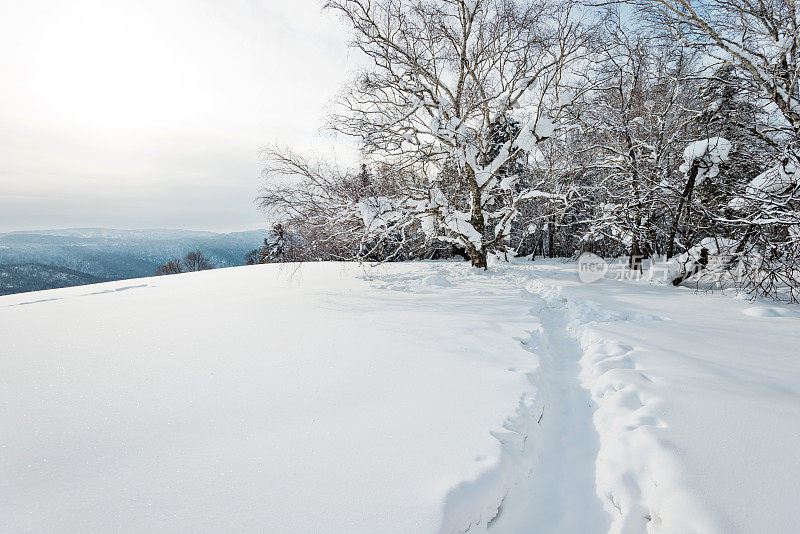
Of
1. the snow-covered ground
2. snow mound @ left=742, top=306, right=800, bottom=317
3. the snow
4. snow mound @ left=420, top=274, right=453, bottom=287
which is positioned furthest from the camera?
snow mound @ left=420, top=274, right=453, bottom=287

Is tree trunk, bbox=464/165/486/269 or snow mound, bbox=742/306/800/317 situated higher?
tree trunk, bbox=464/165/486/269

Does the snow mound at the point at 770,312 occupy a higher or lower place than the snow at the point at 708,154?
lower

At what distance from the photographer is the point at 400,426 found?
86.4 inches

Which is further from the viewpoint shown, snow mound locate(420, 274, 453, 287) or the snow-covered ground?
snow mound locate(420, 274, 453, 287)

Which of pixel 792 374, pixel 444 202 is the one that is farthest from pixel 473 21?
pixel 792 374

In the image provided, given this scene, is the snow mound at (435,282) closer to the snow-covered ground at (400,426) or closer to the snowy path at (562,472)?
the snow-covered ground at (400,426)

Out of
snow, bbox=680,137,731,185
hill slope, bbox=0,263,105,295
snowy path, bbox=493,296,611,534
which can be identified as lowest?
hill slope, bbox=0,263,105,295

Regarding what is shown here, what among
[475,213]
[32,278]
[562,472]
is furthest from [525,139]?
[32,278]

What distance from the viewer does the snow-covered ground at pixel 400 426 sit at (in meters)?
1.56

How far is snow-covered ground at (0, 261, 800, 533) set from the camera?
5.12 feet

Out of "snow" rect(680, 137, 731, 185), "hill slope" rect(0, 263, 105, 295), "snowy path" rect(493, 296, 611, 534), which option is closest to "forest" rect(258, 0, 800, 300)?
"snow" rect(680, 137, 731, 185)

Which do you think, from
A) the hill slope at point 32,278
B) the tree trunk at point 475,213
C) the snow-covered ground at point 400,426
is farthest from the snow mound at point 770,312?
the hill slope at point 32,278

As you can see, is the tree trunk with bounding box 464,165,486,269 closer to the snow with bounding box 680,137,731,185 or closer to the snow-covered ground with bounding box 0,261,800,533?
the snow with bounding box 680,137,731,185

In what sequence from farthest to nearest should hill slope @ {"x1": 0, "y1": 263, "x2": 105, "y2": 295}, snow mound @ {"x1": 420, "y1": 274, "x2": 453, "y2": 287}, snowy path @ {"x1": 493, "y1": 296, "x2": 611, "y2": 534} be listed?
1. hill slope @ {"x1": 0, "y1": 263, "x2": 105, "y2": 295}
2. snow mound @ {"x1": 420, "y1": 274, "x2": 453, "y2": 287}
3. snowy path @ {"x1": 493, "y1": 296, "x2": 611, "y2": 534}
